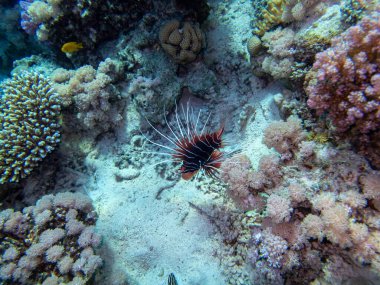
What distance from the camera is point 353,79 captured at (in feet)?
7.55

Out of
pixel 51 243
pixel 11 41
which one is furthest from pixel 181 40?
pixel 11 41

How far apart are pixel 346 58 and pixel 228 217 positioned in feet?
7.34

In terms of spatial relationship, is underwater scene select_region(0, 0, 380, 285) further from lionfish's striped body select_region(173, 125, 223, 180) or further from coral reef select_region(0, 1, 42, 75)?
coral reef select_region(0, 1, 42, 75)

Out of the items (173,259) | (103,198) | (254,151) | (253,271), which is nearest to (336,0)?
(254,151)

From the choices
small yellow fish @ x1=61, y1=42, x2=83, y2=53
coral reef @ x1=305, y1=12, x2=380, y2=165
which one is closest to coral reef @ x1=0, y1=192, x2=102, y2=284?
small yellow fish @ x1=61, y1=42, x2=83, y2=53

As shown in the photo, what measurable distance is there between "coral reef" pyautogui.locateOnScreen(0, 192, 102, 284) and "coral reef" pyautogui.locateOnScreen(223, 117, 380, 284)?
198 cm

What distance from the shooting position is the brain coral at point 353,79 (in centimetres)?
220

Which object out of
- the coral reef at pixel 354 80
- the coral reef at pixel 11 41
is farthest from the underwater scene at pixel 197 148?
the coral reef at pixel 11 41

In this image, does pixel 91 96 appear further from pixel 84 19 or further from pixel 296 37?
pixel 296 37

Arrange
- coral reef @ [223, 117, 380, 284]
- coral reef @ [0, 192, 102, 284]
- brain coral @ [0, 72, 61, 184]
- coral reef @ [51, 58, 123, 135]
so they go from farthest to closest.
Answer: coral reef @ [51, 58, 123, 135] → brain coral @ [0, 72, 61, 184] → coral reef @ [0, 192, 102, 284] → coral reef @ [223, 117, 380, 284]

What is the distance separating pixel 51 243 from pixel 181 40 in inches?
134

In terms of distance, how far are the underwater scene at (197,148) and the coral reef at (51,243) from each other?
16 mm

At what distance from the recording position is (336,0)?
10.3 ft

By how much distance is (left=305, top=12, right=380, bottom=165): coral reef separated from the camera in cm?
221
